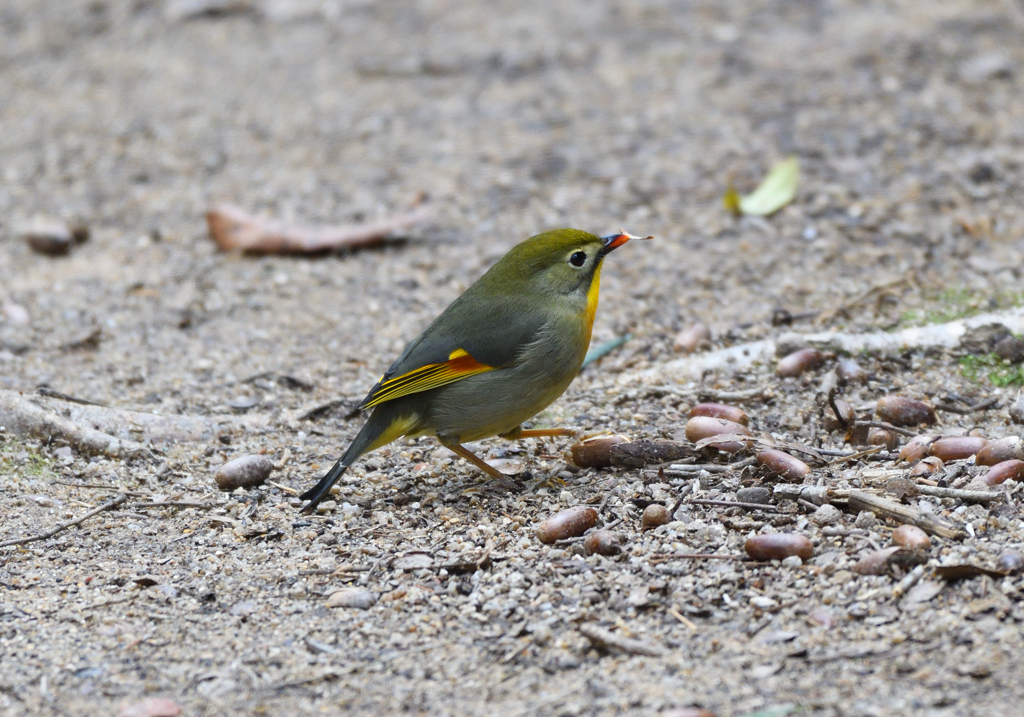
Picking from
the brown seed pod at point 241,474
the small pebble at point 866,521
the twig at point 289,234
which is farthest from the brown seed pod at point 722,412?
the twig at point 289,234

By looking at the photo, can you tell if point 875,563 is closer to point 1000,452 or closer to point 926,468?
point 926,468

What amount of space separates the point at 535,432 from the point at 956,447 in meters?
1.72

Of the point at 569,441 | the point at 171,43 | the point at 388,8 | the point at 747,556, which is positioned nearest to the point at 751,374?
the point at 569,441

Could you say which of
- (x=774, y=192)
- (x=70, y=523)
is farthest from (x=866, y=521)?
(x=774, y=192)

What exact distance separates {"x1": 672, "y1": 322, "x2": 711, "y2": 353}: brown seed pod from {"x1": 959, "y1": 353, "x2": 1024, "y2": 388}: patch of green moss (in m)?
1.22

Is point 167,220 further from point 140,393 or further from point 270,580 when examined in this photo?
point 270,580

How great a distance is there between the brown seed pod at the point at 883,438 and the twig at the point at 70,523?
2.97 meters

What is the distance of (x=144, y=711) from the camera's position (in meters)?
2.94

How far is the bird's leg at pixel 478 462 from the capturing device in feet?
14.9

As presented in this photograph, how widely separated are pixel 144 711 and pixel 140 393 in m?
2.77

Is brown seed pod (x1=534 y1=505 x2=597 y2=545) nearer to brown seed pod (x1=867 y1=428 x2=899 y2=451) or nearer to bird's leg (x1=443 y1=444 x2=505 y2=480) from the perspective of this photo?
bird's leg (x1=443 y1=444 x2=505 y2=480)

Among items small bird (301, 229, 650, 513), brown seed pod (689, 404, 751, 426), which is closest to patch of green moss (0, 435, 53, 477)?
small bird (301, 229, 650, 513)

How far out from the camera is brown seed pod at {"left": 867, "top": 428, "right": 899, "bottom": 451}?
4.24 meters

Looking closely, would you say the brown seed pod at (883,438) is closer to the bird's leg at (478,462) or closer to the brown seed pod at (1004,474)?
the brown seed pod at (1004,474)
